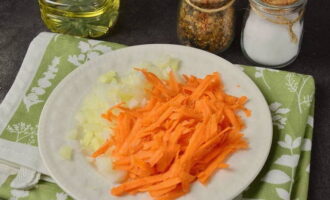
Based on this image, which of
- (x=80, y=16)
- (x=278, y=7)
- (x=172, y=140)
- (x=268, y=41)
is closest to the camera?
(x=172, y=140)

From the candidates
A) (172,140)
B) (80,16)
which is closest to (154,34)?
(80,16)

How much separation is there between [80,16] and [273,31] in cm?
71

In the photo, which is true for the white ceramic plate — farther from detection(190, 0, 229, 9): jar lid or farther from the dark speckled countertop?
the dark speckled countertop

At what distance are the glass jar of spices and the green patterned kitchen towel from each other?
0.18 metres

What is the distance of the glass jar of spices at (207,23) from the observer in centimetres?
171

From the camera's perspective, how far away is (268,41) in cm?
172

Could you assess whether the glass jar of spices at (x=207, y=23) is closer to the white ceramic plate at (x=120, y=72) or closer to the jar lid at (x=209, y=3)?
the jar lid at (x=209, y=3)

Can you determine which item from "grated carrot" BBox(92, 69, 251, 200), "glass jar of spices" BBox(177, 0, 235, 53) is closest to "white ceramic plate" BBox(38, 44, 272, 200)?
"grated carrot" BBox(92, 69, 251, 200)

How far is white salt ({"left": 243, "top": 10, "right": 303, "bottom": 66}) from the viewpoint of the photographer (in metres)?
1.70

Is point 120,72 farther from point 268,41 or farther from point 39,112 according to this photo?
point 268,41

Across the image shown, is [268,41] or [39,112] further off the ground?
[268,41]

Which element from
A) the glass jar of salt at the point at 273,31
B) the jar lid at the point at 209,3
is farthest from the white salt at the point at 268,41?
the jar lid at the point at 209,3

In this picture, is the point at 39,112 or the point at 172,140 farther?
the point at 39,112

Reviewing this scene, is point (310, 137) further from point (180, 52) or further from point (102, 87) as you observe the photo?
point (102, 87)
